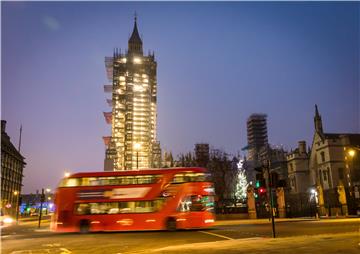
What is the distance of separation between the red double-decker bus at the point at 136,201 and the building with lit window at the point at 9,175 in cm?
6259

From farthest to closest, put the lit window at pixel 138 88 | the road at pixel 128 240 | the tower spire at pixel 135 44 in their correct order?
the tower spire at pixel 135 44 → the lit window at pixel 138 88 → the road at pixel 128 240

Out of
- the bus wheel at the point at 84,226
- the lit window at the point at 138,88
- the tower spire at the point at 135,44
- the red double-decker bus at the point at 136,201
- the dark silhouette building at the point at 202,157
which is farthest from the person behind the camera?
the tower spire at the point at 135,44

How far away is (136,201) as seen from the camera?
24219mm

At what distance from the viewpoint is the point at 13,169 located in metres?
92.1

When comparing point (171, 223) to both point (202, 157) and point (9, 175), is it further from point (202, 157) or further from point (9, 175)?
point (9, 175)

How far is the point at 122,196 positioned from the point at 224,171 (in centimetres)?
3515

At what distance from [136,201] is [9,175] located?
76352 millimetres

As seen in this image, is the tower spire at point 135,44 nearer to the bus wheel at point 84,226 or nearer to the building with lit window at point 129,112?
the building with lit window at point 129,112

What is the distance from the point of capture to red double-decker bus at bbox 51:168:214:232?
78.9ft

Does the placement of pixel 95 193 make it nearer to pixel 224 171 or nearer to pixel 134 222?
pixel 134 222

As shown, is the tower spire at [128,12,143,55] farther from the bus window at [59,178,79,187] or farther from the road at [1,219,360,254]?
the road at [1,219,360,254]

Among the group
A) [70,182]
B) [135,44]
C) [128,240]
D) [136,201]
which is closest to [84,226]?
[70,182]

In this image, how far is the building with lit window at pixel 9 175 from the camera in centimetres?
8249

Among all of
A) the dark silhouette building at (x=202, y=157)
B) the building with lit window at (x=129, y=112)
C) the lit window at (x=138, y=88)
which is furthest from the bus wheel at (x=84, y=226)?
the lit window at (x=138, y=88)
